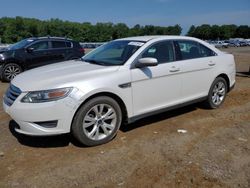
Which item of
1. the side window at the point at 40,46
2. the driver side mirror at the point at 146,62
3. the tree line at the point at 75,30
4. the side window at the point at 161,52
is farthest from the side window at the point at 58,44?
the tree line at the point at 75,30

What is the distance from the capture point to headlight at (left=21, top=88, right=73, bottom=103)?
428cm

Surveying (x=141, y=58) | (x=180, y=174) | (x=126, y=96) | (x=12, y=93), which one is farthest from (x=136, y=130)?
(x=12, y=93)

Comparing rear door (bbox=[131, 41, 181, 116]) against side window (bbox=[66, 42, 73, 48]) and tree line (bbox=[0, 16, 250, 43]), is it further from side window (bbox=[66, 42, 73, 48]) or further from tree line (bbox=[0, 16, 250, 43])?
tree line (bbox=[0, 16, 250, 43])

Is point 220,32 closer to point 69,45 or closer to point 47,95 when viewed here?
point 69,45

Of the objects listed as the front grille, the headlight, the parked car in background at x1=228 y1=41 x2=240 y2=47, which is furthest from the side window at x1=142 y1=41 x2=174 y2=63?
the parked car in background at x1=228 y1=41 x2=240 y2=47

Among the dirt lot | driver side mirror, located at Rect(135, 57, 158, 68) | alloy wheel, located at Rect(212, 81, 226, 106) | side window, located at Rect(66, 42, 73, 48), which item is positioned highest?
side window, located at Rect(66, 42, 73, 48)

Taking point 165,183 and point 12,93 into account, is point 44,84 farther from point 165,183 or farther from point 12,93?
point 165,183

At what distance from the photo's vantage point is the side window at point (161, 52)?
5.37m

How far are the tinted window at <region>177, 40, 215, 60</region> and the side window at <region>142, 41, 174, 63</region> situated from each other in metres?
0.24

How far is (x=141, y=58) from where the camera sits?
5.15 meters

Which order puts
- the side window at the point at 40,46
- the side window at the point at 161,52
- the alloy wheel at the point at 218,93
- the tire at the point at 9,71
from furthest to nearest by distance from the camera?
the side window at the point at 40,46
the tire at the point at 9,71
the alloy wheel at the point at 218,93
the side window at the point at 161,52

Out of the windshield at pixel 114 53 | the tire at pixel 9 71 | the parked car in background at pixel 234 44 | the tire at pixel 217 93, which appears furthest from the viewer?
the parked car in background at pixel 234 44

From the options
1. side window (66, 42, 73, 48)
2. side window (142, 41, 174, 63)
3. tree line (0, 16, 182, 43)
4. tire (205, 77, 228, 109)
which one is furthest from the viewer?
tree line (0, 16, 182, 43)

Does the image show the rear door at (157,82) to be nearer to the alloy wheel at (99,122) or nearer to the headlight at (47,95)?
the alloy wheel at (99,122)
